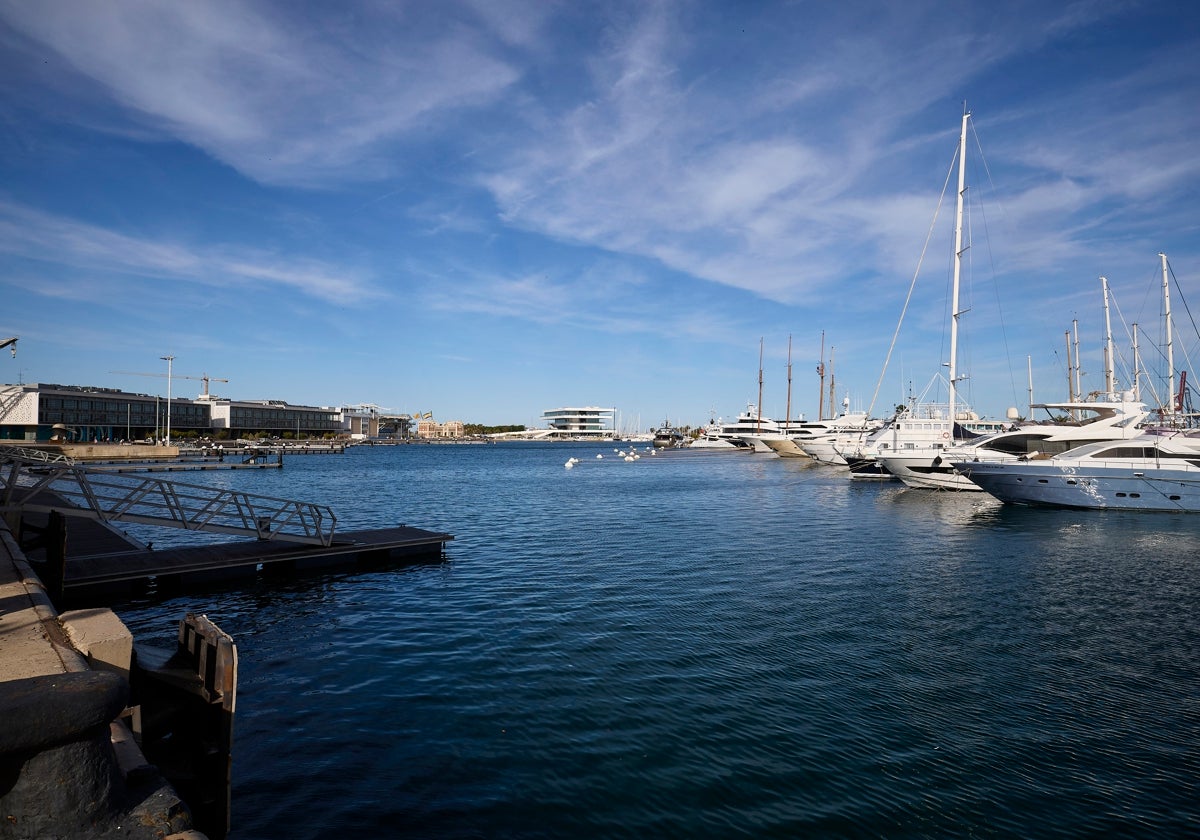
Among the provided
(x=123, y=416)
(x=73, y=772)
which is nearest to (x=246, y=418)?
(x=123, y=416)

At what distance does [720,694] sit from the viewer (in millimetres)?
12484

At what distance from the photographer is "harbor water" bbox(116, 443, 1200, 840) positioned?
350 inches

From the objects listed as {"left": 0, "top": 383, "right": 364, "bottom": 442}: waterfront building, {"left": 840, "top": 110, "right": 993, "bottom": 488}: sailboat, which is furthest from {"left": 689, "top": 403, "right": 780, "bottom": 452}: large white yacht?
{"left": 0, "top": 383, "right": 364, "bottom": 442}: waterfront building

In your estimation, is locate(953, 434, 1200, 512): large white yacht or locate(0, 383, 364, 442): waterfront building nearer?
locate(953, 434, 1200, 512): large white yacht

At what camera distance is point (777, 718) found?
37.6 feet

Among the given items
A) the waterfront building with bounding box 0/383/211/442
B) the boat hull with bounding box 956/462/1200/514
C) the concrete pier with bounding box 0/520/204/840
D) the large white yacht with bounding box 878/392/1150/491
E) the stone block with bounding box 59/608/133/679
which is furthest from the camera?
the waterfront building with bounding box 0/383/211/442

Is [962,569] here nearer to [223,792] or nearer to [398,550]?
[398,550]

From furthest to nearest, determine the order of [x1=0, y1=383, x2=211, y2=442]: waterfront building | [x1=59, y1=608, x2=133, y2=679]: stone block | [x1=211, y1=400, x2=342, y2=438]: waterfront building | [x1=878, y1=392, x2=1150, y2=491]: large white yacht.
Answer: [x1=211, y1=400, x2=342, y2=438]: waterfront building
[x1=0, y1=383, x2=211, y2=442]: waterfront building
[x1=878, y1=392, x2=1150, y2=491]: large white yacht
[x1=59, y1=608, x2=133, y2=679]: stone block

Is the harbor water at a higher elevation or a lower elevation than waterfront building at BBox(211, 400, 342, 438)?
lower

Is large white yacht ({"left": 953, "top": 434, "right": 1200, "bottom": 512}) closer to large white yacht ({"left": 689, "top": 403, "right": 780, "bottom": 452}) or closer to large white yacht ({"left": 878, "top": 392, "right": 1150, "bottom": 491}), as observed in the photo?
large white yacht ({"left": 878, "top": 392, "right": 1150, "bottom": 491})

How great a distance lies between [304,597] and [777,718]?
14649 millimetres

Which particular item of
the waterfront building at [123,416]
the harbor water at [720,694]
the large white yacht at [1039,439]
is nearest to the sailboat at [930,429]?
the large white yacht at [1039,439]

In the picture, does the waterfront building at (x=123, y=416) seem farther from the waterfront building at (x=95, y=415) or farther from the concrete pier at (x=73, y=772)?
the concrete pier at (x=73, y=772)

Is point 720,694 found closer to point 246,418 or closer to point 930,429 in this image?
point 930,429
